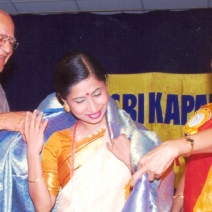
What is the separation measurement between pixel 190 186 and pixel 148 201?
213mm

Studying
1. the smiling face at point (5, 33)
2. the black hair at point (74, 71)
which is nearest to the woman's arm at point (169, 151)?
the black hair at point (74, 71)

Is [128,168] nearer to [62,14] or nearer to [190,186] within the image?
[190,186]

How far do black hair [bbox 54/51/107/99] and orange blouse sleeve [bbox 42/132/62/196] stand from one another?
8.6 inches

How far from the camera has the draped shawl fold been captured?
7.16 ft

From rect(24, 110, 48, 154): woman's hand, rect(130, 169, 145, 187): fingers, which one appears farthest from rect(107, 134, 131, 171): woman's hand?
rect(24, 110, 48, 154): woman's hand

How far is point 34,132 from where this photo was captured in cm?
229

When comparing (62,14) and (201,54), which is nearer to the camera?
(201,54)

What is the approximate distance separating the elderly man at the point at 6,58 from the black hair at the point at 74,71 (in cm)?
23

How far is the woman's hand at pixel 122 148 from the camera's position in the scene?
2234mm

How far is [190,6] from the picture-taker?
5395 mm

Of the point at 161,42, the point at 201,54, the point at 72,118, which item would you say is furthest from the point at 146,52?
the point at 72,118

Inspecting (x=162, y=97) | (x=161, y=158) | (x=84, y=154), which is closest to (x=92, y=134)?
(x=84, y=154)

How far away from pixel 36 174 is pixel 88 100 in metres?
0.39

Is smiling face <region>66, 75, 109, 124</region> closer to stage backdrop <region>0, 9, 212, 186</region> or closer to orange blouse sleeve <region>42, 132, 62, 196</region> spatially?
orange blouse sleeve <region>42, 132, 62, 196</region>
